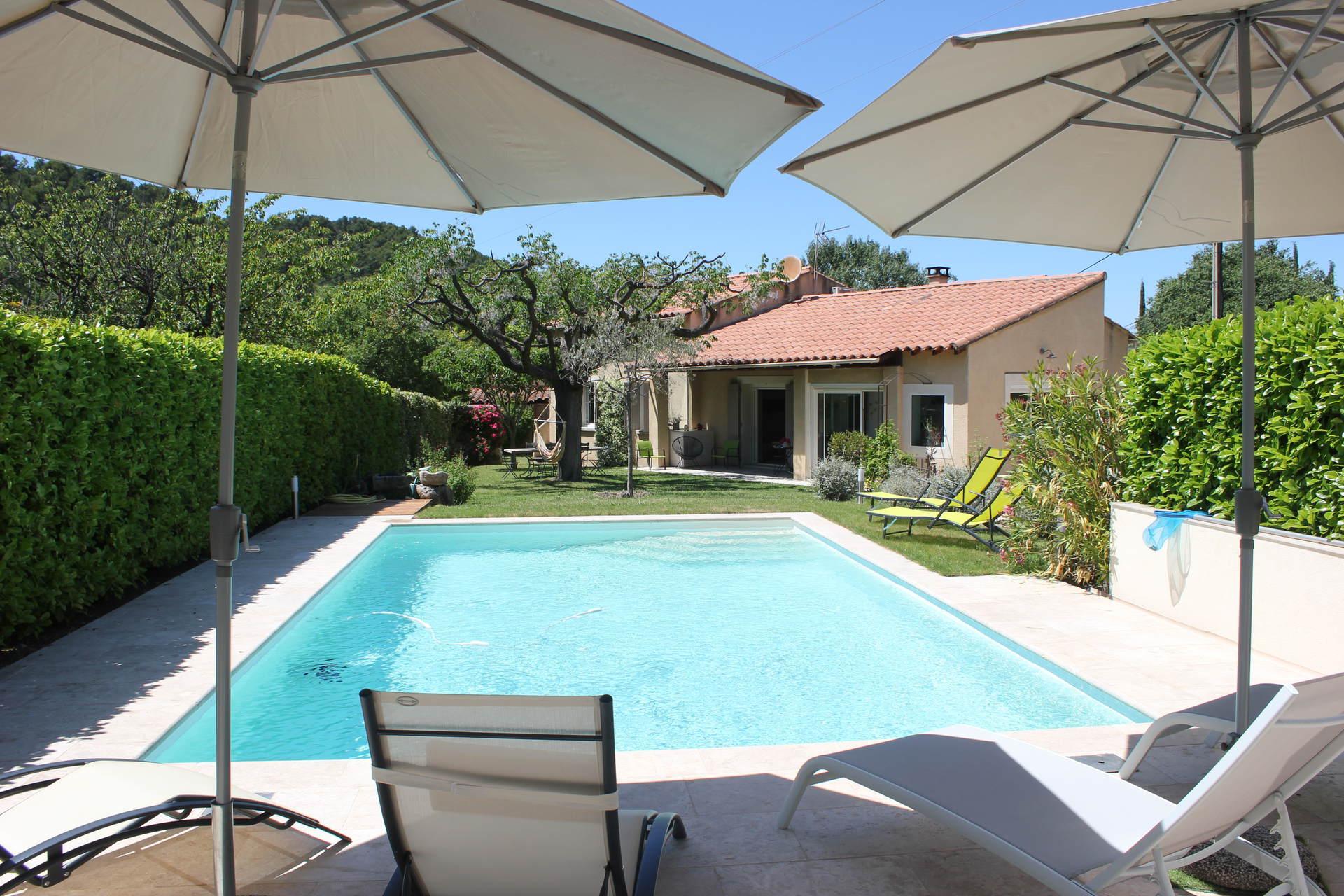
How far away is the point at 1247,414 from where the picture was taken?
380cm

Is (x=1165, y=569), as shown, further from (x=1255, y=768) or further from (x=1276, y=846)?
(x=1255, y=768)

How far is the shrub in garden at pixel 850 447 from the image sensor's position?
19.0m

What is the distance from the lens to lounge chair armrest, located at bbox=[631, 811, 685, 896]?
281 centimetres

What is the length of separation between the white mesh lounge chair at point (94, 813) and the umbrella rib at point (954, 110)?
12.0 feet

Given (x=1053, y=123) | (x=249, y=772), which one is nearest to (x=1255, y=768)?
(x=1053, y=123)

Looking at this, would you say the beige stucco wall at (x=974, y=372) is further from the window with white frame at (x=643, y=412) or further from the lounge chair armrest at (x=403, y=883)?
the lounge chair armrest at (x=403, y=883)

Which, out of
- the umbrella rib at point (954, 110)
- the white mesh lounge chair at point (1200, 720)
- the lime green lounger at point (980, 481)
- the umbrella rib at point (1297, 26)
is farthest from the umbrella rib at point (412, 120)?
the lime green lounger at point (980, 481)

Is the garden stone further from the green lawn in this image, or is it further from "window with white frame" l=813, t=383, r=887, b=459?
"window with white frame" l=813, t=383, r=887, b=459

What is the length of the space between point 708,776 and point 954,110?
11.3 ft

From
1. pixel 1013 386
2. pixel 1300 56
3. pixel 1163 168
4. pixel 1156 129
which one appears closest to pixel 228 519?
pixel 1156 129

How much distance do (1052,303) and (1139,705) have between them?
16978 mm

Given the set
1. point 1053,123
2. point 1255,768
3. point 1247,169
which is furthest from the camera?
point 1053,123

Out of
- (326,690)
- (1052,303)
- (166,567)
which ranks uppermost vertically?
(1052,303)

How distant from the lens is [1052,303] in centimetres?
2056
